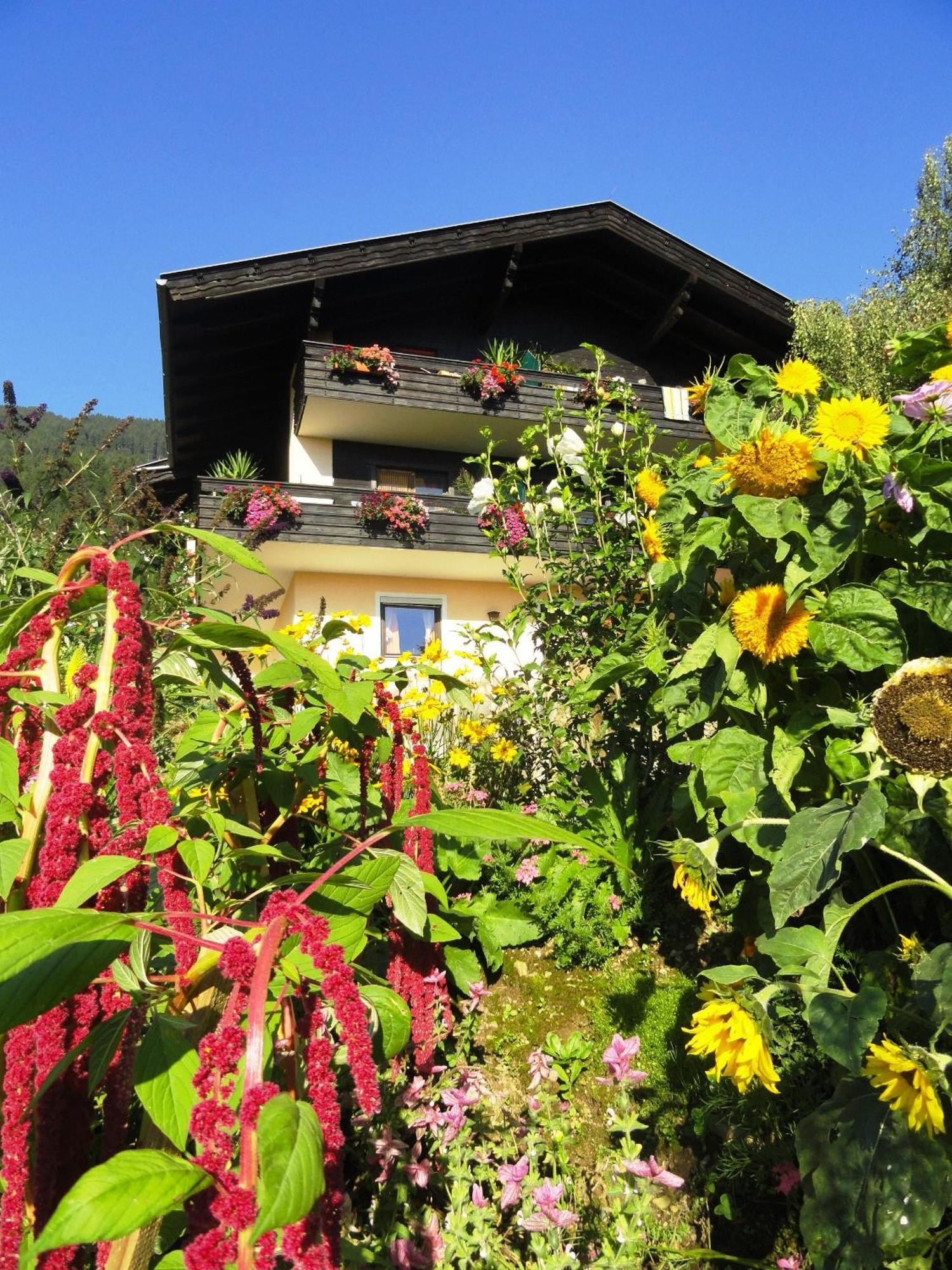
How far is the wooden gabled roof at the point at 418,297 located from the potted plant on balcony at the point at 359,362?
74 cm

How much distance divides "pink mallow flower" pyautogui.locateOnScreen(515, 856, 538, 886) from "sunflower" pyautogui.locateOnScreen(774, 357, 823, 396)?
1727 mm

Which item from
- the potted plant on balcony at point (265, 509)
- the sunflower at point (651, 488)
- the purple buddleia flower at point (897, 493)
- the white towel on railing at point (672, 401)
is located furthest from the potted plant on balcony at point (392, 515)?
the purple buddleia flower at point (897, 493)

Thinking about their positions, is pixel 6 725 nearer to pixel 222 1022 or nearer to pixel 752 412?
pixel 222 1022

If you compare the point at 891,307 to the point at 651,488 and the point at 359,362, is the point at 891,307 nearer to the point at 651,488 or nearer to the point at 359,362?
the point at 359,362

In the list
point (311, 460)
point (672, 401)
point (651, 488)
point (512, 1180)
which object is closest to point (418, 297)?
point (311, 460)

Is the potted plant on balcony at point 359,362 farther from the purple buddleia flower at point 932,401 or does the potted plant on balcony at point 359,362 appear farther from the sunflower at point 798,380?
the purple buddleia flower at point 932,401

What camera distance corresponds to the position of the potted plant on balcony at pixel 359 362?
11.5m

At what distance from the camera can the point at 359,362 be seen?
37.9 feet

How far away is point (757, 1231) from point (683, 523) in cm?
151

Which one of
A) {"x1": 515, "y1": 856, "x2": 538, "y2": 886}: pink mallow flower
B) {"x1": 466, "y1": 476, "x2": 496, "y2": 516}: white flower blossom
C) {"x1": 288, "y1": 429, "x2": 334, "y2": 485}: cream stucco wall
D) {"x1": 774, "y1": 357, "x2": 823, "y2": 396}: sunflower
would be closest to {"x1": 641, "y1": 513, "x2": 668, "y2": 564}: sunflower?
{"x1": 774, "y1": 357, "x2": 823, "y2": 396}: sunflower

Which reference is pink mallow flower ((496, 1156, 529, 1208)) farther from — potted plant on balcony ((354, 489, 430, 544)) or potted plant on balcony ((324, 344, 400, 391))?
potted plant on balcony ((324, 344, 400, 391))

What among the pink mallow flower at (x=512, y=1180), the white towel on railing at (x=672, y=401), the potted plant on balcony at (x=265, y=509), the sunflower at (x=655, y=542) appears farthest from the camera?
the white towel on railing at (x=672, y=401)

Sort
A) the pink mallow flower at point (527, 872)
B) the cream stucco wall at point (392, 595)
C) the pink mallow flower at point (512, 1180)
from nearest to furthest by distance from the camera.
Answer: the pink mallow flower at point (512, 1180) < the pink mallow flower at point (527, 872) < the cream stucco wall at point (392, 595)

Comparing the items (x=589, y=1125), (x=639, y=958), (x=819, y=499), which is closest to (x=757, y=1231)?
(x=589, y=1125)
